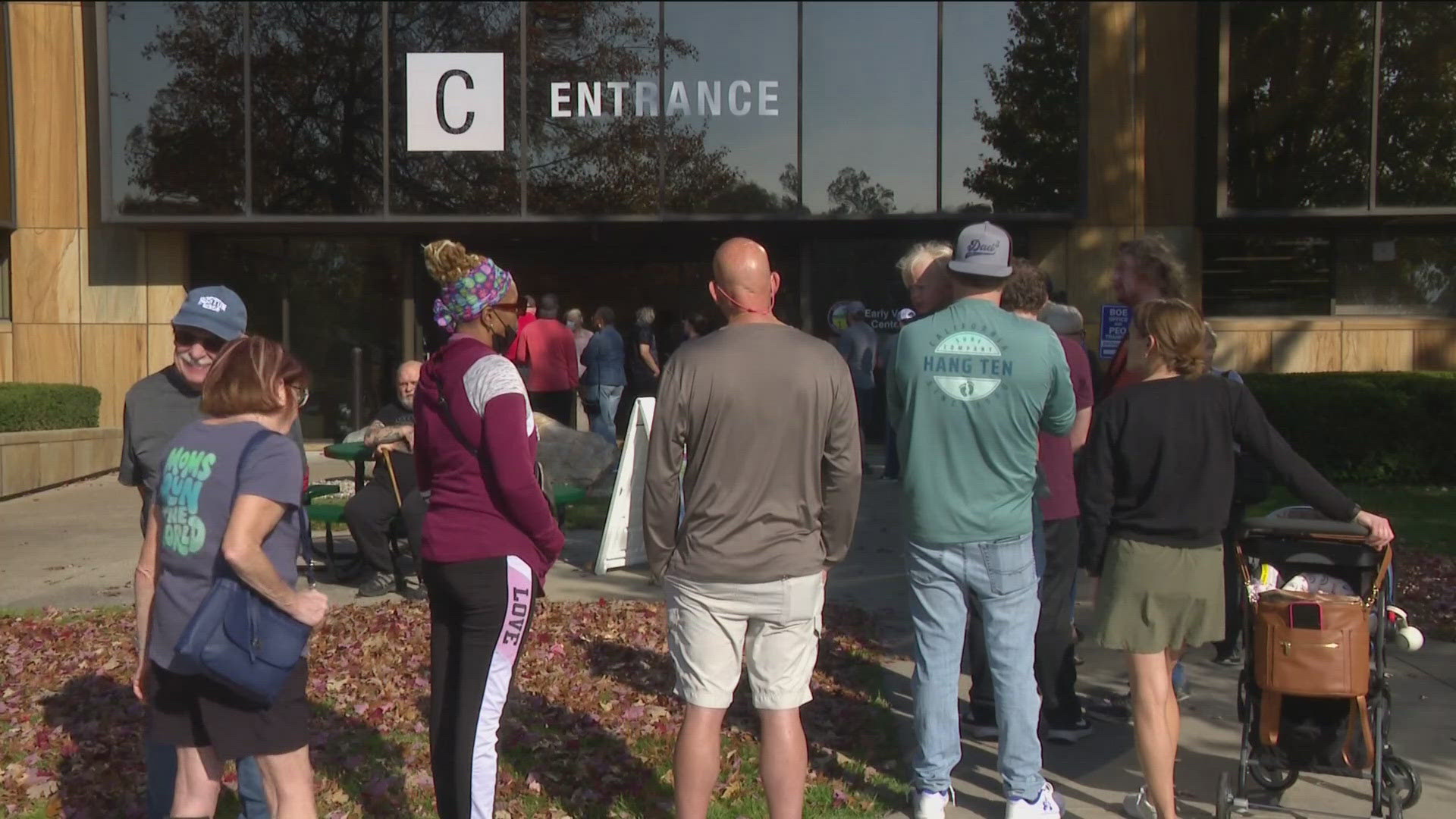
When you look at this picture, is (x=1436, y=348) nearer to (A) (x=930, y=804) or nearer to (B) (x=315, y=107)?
(B) (x=315, y=107)

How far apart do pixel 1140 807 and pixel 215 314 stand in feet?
10.8

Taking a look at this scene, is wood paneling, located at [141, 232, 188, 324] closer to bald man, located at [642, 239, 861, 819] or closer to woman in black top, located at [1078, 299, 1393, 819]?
bald man, located at [642, 239, 861, 819]

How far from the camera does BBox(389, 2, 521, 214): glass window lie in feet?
49.2

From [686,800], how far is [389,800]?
56.9 inches

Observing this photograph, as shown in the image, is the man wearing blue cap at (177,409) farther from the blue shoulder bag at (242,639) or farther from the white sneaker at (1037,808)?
the white sneaker at (1037,808)

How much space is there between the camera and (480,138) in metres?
15.0

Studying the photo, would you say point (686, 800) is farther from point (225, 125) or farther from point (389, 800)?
point (225, 125)

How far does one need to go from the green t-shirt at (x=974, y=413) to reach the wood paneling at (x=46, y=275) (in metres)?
14.0

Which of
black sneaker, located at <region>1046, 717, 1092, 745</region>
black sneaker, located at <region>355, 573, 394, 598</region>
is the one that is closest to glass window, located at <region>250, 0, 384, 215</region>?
black sneaker, located at <region>355, 573, 394, 598</region>

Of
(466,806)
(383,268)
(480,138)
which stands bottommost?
(466,806)

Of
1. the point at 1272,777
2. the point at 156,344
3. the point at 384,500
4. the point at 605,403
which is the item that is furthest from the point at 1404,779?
the point at 156,344

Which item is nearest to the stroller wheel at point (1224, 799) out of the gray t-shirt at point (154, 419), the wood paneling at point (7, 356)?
the gray t-shirt at point (154, 419)

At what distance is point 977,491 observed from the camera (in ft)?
14.1

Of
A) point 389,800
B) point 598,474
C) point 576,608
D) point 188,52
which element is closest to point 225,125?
point 188,52
